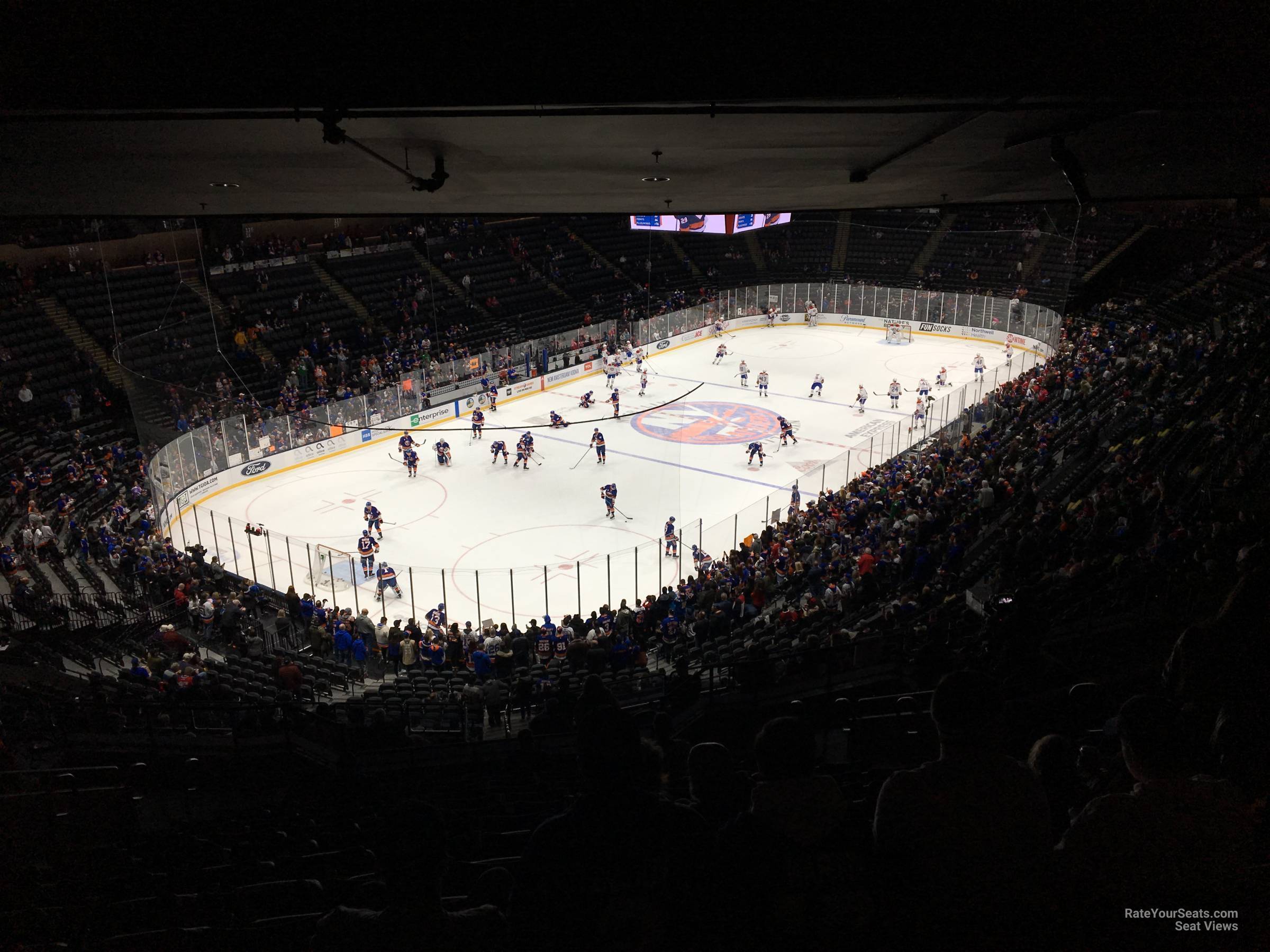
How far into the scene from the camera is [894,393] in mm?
34719

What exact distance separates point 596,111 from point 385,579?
16.5 meters

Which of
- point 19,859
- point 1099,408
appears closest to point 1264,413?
point 1099,408

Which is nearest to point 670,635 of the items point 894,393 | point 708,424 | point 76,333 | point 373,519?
point 373,519

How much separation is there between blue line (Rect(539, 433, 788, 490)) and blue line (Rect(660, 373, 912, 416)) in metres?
7.09

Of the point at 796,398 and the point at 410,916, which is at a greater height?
the point at 796,398

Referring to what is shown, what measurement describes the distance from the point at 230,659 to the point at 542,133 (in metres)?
13.8

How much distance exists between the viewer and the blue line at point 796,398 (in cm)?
3503

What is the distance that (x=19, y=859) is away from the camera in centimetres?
462

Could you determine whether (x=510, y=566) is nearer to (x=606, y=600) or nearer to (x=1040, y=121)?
(x=606, y=600)

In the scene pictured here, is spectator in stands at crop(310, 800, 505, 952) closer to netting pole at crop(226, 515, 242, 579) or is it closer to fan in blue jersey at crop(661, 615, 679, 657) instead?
fan in blue jersey at crop(661, 615, 679, 657)

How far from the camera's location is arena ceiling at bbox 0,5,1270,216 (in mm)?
3178

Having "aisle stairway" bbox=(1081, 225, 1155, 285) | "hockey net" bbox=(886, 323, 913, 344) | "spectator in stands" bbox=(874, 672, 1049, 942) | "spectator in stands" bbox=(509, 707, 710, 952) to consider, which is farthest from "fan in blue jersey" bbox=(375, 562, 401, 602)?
"aisle stairway" bbox=(1081, 225, 1155, 285)

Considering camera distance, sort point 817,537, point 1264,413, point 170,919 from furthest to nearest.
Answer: point 817,537
point 1264,413
point 170,919

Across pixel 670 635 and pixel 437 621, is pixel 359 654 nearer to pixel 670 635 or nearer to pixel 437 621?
pixel 437 621
